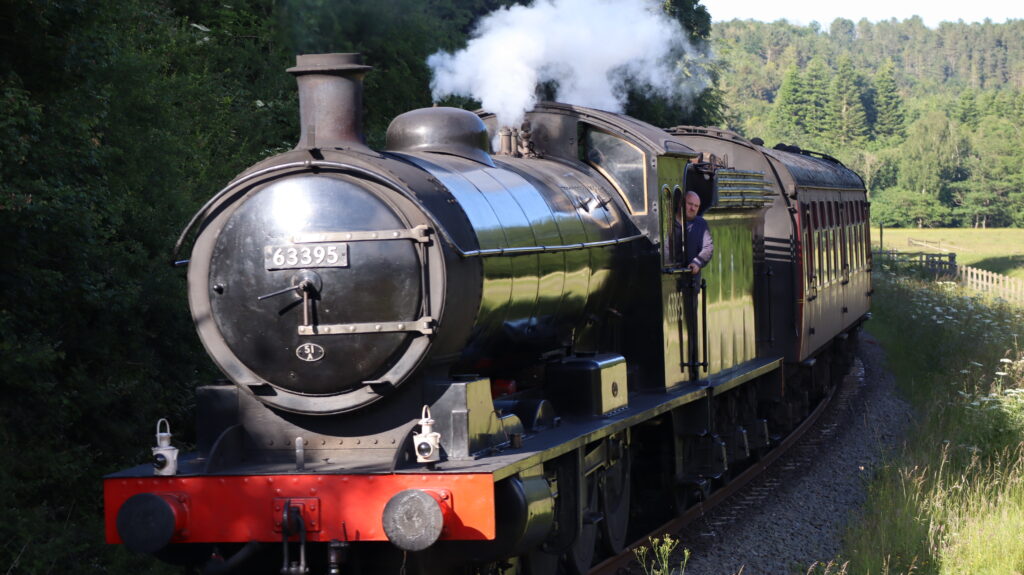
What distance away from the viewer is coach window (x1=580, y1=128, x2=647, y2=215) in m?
8.10

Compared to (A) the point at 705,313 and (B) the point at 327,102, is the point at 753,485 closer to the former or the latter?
(A) the point at 705,313

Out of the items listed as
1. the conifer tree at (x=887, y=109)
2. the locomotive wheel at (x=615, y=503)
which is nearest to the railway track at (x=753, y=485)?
the locomotive wheel at (x=615, y=503)

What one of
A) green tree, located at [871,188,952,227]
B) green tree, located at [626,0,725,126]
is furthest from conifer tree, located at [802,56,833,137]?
green tree, located at [626,0,725,126]

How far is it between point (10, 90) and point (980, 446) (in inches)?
345

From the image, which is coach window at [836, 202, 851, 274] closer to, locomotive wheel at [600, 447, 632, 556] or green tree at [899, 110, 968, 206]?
locomotive wheel at [600, 447, 632, 556]

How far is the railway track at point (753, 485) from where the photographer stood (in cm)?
788

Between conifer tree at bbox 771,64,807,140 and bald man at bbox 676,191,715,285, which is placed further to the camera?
conifer tree at bbox 771,64,807,140

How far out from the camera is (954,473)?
9.73 m

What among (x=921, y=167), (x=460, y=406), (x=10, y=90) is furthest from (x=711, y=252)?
(x=921, y=167)

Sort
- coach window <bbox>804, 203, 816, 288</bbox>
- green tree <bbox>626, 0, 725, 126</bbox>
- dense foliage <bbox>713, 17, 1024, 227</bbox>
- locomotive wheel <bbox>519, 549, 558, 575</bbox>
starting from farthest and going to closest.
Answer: dense foliage <bbox>713, 17, 1024, 227</bbox> → green tree <bbox>626, 0, 725, 126</bbox> → coach window <bbox>804, 203, 816, 288</bbox> → locomotive wheel <bbox>519, 549, 558, 575</bbox>

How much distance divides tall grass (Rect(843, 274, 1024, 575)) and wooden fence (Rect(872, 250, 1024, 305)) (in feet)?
37.6

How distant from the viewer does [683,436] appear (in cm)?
893

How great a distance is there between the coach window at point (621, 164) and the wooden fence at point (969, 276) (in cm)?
2147

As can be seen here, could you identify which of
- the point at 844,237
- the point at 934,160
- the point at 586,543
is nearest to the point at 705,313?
the point at 586,543
